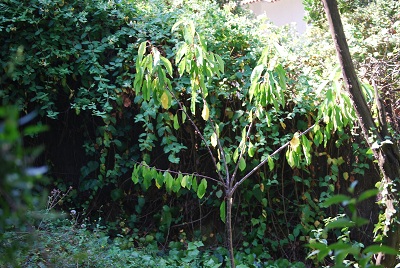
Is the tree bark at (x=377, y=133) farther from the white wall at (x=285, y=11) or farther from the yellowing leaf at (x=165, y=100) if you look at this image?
the white wall at (x=285, y=11)

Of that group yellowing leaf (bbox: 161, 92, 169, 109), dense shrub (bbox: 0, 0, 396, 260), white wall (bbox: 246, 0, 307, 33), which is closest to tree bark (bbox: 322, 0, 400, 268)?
yellowing leaf (bbox: 161, 92, 169, 109)

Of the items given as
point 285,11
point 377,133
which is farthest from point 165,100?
point 285,11

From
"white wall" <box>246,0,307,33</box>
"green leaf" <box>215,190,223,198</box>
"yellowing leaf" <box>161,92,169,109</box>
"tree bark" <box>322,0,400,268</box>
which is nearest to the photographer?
"tree bark" <box>322,0,400,268</box>

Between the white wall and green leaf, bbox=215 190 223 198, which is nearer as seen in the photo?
green leaf, bbox=215 190 223 198

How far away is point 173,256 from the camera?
5.37m

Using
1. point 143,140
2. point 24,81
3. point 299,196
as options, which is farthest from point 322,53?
point 24,81

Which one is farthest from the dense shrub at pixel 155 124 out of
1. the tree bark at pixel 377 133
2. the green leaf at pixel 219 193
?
the tree bark at pixel 377 133

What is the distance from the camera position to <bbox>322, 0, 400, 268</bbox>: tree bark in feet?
12.5

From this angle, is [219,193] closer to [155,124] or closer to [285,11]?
[155,124]

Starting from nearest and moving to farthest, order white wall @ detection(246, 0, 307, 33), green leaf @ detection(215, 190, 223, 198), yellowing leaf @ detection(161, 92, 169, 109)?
yellowing leaf @ detection(161, 92, 169, 109), green leaf @ detection(215, 190, 223, 198), white wall @ detection(246, 0, 307, 33)

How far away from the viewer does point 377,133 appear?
157 inches

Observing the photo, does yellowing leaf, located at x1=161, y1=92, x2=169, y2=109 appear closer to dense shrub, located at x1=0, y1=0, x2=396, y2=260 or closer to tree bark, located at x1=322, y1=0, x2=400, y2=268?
tree bark, located at x1=322, y1=0, x2=400, y2=268

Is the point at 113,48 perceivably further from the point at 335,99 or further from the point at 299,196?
the point at 335,99

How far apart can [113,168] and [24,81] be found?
4.12ft
